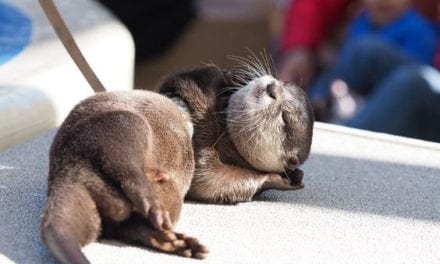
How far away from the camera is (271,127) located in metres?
1.33

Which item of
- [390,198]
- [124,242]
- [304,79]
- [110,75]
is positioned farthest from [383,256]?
[304,79]

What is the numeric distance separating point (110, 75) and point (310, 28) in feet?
4.96

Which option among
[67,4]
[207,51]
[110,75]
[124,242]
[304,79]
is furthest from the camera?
[207,51]

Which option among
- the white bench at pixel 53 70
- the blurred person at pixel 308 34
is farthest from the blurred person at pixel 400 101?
the white bench at pixel 53 70

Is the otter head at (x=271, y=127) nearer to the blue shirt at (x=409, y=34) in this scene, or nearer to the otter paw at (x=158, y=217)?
the otter paw at (x=158, y=217)

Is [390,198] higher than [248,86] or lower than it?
lower

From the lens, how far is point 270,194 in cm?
141

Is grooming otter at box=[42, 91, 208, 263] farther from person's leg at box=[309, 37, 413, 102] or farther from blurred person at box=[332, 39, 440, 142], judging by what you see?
person's leg at box=[309, 37, 413, 102]

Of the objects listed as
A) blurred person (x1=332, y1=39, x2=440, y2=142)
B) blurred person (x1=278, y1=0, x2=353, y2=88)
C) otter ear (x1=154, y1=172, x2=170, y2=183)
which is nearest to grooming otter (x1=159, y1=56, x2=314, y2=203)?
otter ear (x1=154, y1=172, x2=170, y2=183)

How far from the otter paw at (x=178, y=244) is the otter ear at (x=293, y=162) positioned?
Answer: 0.24m

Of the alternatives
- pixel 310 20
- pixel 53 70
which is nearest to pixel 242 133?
pixel 53 70

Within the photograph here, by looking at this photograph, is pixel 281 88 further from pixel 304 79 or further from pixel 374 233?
pixel 304 79

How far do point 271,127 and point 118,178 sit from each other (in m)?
0.32

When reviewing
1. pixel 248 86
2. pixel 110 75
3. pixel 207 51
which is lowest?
pixel 207 51
